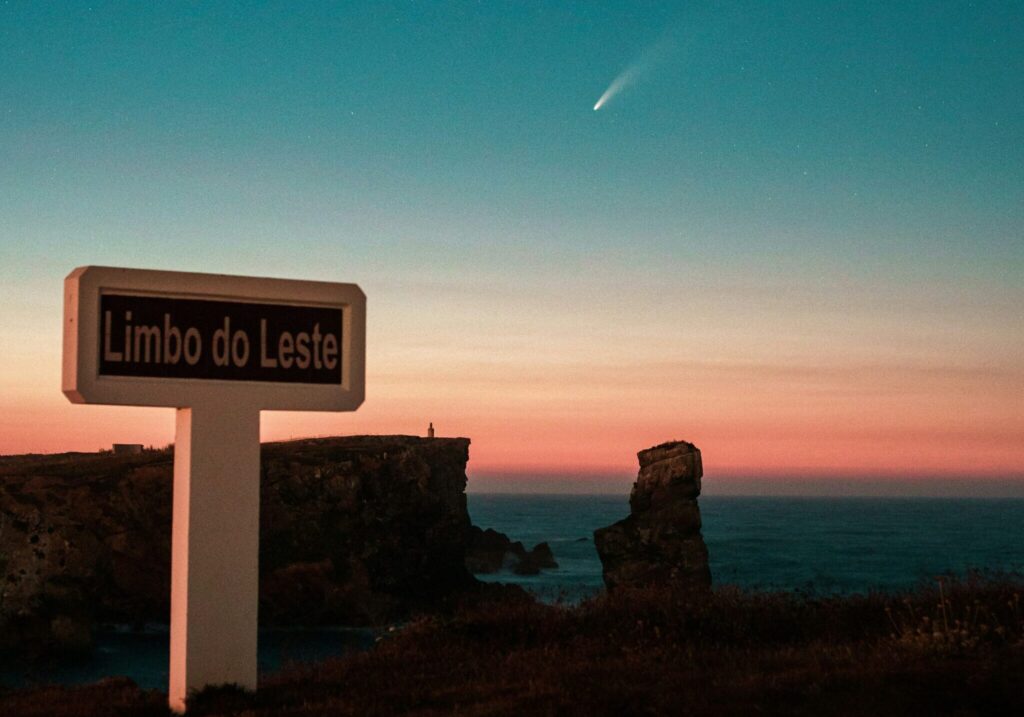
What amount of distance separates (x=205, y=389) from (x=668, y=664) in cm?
539

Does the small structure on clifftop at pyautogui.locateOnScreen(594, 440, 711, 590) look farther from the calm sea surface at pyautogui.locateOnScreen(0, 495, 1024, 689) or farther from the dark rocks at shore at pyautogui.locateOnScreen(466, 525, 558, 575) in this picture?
the dark rocks at shore at pyautogui.locateOnScreen(466, 525, 558, 575)

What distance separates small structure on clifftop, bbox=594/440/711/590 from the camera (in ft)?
163

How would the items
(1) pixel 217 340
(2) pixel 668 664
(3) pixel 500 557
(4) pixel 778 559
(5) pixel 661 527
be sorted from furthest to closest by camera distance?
(4) pixel 778 559
(3) pixel 500 557
(5) pixel 661 527
(2) pixel 668 664
(1) pixel 217 340

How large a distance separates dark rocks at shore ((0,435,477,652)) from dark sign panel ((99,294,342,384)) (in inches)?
1771

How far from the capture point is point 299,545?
64312mm

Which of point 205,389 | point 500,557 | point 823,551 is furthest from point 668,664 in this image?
point 823,551

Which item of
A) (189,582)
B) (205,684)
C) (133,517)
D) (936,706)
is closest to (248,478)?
(189,582)

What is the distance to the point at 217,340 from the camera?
396 inches

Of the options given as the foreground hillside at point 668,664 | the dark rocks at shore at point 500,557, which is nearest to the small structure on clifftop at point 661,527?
the foreground hillside at point 668,664

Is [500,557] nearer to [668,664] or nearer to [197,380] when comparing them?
[668,664]

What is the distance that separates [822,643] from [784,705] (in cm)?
347

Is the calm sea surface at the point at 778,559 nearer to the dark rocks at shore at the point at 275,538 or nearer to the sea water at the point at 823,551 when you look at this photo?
the sea water at the point at 823,551

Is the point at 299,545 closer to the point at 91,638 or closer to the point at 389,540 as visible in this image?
the point at 389,540

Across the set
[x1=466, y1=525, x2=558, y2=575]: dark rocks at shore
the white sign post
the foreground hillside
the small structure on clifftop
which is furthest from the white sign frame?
[x1=466, y1=525, x2=558, y2=575]: dark rocks at shore
